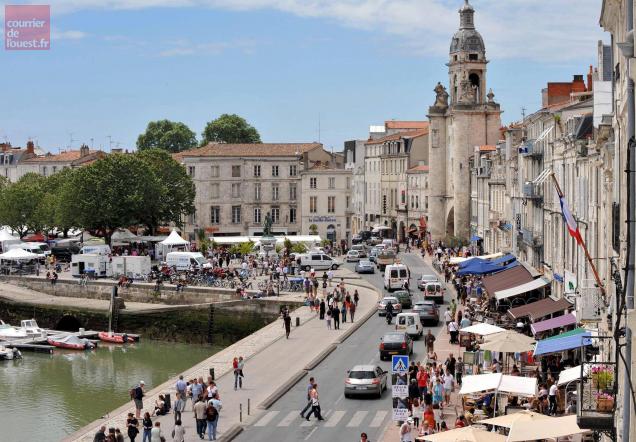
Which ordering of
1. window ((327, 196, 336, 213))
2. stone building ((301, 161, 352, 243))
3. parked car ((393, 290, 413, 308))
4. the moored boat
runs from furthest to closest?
1. window ((327, 196, 336, 213))
2. stone building ((301, 161, 352, 243))
3. the moored boat
4. parked car ((393, 290, 413, 308))

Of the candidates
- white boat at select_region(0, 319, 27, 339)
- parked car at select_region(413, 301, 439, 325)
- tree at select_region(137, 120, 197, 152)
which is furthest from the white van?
tree at select_region(137, 120, 197, 152)

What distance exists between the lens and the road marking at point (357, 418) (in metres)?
32.2

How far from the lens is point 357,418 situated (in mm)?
32969

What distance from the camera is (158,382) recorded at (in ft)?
169

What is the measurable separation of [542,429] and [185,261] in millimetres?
51655

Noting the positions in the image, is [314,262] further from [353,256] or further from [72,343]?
[72,343]

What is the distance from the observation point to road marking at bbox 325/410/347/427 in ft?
106

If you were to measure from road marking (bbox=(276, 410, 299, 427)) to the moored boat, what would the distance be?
95.7 ft

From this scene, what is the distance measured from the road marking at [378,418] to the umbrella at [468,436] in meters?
6.62

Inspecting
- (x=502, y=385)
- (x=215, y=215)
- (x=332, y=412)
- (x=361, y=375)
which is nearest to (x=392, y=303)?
(x=361, y=375)

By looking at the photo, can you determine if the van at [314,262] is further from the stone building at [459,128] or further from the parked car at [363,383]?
the parked car at [363,383]

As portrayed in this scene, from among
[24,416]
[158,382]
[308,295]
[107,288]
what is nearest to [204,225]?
[107,288]

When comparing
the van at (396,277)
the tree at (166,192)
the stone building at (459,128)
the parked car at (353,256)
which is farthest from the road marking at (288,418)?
the stone building at (459,128)

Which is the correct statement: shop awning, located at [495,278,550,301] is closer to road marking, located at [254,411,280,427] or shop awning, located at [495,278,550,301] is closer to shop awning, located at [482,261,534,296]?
shop awning, located at [482,261,534,296]
